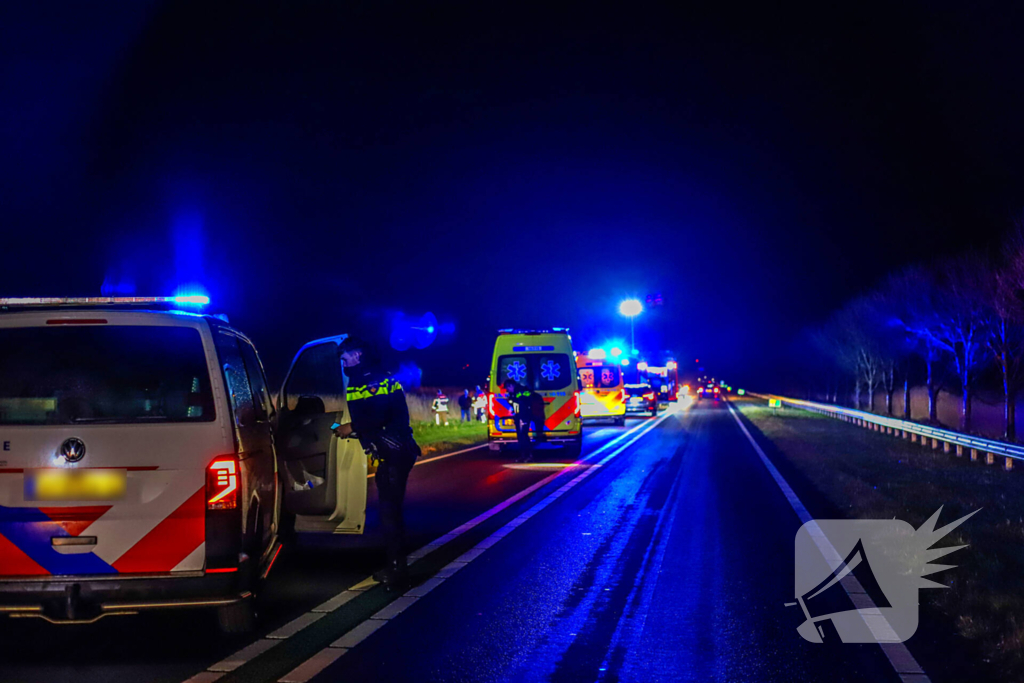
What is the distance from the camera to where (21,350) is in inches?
225

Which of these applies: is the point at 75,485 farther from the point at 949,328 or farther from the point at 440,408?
the point at 949,328

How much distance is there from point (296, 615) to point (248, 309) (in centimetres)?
7731

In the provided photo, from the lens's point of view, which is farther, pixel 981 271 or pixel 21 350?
pixel 981 271

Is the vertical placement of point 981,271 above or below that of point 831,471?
above

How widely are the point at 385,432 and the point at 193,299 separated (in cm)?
197

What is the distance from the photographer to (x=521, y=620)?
6.58m

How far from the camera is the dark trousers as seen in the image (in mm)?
7656

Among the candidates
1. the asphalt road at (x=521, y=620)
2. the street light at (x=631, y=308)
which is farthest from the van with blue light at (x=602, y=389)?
the street light at (x=631, y=308)

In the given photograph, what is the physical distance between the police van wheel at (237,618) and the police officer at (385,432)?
1.61 meters

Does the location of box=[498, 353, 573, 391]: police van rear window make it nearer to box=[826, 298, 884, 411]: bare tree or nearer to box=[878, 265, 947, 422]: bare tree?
box=[878, 265, 947, 422]: bare tree

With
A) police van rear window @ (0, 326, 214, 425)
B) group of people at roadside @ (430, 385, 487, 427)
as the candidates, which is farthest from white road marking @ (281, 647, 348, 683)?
group of people at roadside @ (430, 385, 487, 427)

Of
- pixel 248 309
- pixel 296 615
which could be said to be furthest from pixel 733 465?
pixel 248 309

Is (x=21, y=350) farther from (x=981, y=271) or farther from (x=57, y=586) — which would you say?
(x=981, y=271)

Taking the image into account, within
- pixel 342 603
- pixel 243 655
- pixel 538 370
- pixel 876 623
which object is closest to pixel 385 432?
pixel 342 603
